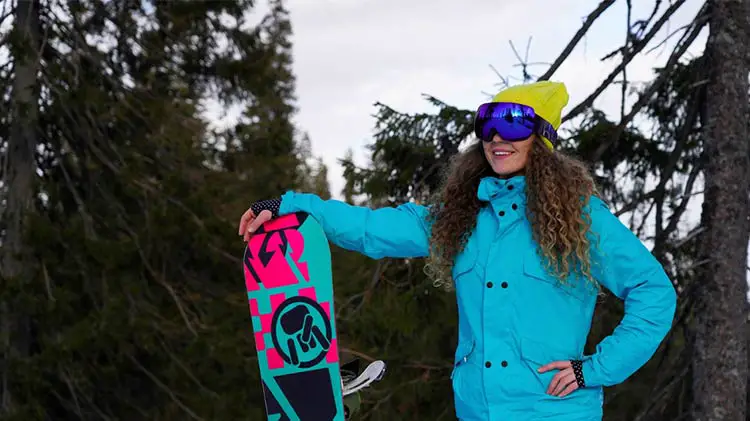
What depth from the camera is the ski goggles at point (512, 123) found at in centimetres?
235

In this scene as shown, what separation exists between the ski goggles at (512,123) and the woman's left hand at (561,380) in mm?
623

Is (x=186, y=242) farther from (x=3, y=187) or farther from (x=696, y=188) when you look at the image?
(x=696, y=188)

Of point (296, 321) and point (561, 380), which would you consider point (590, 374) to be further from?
point (296, 321)

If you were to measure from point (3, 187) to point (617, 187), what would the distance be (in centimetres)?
628

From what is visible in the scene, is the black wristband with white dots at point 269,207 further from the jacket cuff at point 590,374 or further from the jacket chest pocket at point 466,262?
the jacket cuff at point 590,374

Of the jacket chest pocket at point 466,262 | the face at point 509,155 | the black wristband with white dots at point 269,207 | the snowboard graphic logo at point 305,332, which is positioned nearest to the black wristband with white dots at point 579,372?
the jacket chest pocket at point 466,262

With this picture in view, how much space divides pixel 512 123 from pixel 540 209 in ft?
0.91

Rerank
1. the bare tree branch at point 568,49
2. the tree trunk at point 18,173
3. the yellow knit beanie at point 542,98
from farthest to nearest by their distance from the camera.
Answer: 1. the tree trunk at point 18,173
2. the bare tree branch at point 568,49
3. the yellow knit beanie at point 542,98

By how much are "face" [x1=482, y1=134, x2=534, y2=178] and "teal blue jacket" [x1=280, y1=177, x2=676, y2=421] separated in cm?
11

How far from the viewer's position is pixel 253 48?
11.2 metres

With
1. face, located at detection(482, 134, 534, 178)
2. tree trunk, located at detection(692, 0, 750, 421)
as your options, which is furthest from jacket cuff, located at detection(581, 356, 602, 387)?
tree trunk, located at detection(692, 0, 750, 421)

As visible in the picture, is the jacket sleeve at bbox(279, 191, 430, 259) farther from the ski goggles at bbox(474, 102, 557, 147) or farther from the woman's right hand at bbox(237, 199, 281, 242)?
the ski goggles at bbox(474, 102, 557, 147)

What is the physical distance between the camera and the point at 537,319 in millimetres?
2164

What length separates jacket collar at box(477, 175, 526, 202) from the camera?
2297 millimetres
